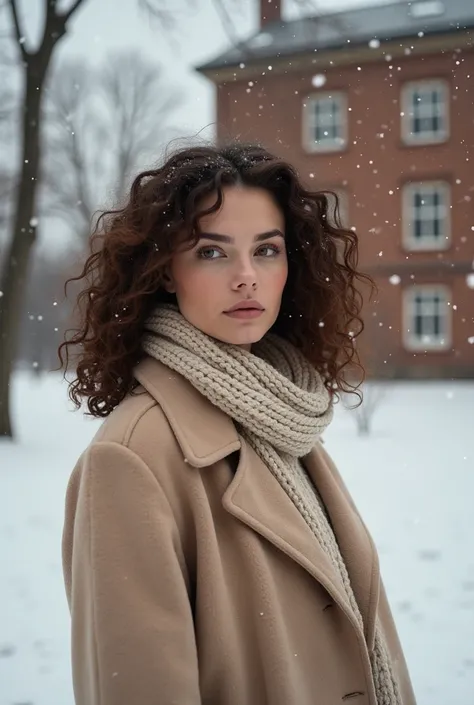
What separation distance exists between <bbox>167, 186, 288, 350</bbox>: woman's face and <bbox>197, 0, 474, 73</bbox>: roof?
12.9 meters

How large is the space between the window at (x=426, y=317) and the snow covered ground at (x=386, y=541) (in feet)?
25.1

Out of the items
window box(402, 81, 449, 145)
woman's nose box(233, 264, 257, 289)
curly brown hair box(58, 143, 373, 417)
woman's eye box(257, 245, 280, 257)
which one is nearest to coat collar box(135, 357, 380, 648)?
curly brown hair box(58, 143, 373, 417)

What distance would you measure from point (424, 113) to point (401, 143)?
4.07ft

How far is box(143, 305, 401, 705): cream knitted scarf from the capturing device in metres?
1.45

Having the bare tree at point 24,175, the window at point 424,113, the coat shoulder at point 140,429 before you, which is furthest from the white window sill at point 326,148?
the coat shoulder at point 140,429

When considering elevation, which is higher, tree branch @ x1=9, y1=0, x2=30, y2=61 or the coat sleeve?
tree branch @ x1=9, y1=0, x2=30, y2=61

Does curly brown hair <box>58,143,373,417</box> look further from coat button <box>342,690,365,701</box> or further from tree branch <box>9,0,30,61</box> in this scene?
tree branch <box>9,0,30,61</box>

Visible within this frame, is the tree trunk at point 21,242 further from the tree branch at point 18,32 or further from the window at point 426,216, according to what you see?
the window at point 426,216

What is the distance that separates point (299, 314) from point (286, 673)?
36.2 inches

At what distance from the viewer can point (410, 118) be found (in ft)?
58.0

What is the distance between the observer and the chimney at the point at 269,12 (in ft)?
60.8

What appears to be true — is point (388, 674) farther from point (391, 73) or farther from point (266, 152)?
point (391, 73)

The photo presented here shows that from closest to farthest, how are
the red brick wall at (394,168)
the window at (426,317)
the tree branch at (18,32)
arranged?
the tree branch at (18,32)
the red brick wall at (394,168)
the window at (426,317)

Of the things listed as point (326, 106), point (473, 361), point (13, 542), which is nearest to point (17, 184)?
point (13, 542)
